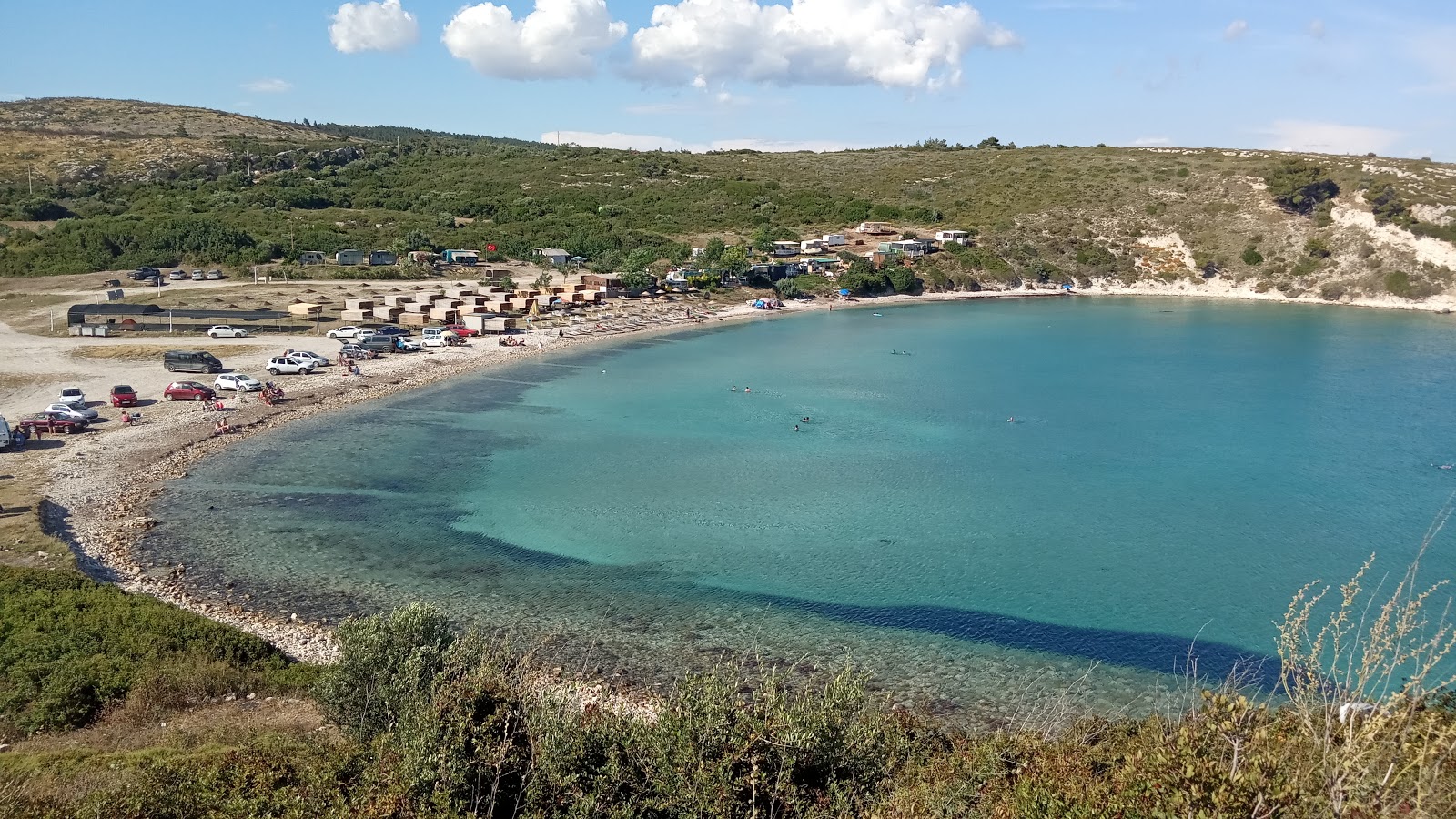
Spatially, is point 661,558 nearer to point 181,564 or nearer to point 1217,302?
point 181,564

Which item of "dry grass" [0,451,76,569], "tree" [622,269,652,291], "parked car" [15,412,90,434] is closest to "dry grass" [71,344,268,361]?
"parked car" [15,412,90,434]

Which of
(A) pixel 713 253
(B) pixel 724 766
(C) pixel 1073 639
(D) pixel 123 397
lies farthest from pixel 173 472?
(A) pixel 713 253

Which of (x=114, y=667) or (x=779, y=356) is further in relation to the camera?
(x=779, y=356)

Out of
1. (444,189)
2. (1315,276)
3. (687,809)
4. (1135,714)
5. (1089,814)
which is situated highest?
(444,189)

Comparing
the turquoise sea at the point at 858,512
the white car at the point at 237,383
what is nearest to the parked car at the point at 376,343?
the turquoise sea at the point at 858,512

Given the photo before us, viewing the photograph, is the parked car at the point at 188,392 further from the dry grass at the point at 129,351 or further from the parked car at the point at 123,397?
the dry grass at the point at 129,351

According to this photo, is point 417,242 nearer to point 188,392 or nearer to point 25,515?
point 188,392

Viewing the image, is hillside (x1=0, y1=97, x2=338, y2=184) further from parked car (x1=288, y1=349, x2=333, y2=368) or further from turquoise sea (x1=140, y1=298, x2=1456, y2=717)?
turquoise sea (x1=140, y1=298, x2=1456, y2=717)

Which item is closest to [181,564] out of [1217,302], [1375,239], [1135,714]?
[1135,714]
